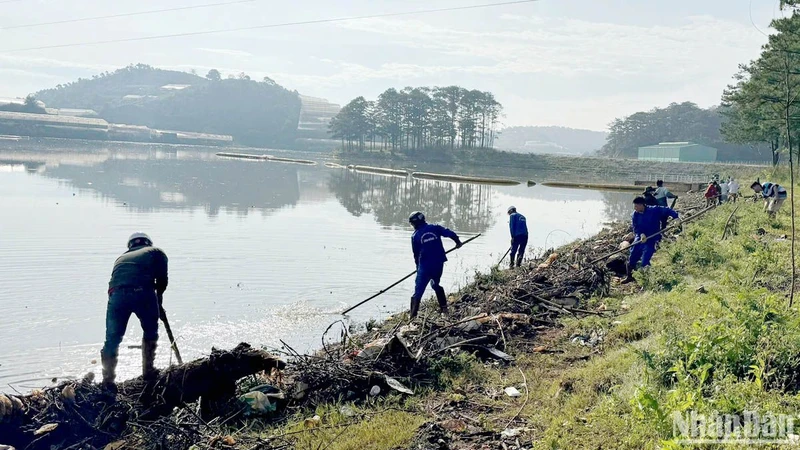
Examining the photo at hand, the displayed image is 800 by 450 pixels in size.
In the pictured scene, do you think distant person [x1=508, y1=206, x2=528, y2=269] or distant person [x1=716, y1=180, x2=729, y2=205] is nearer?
distant person [x1=508, y1=206, x2=528, y2=269]

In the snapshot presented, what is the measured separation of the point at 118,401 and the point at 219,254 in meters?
10.2

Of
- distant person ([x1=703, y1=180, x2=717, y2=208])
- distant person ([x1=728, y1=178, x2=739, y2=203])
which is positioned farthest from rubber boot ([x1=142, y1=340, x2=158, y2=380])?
distant person ([x1=728, y1=178, x2=739, y2=203])

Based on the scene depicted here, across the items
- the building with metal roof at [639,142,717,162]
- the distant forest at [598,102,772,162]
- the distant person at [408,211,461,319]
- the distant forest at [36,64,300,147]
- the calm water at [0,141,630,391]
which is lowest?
the calm water at [0,141,630,391]

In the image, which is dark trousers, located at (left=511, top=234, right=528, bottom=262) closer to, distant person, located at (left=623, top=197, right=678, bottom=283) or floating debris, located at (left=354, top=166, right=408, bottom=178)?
distant person, located at (left=623, top=197, right=678, bottom=283)

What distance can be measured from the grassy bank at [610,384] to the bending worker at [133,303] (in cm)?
207

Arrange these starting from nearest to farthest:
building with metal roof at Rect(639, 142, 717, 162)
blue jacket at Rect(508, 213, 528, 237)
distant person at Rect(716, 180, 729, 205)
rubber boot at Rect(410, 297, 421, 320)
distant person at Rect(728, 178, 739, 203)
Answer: rubber boot at Rect(410, 297, 421, 320) < blue jacket at Rect(508, 213, 528, 237) < distant person at Rect(728, 178, 739, 203) < distant person at Rect(716, 180, 729, 205) < building with metal roof at Rect(639, 142, 717, 162)

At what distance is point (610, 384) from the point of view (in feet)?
17.2

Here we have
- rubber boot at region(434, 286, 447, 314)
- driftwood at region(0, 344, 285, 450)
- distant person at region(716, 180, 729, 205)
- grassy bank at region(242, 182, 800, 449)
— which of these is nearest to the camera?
grassy bank at region(242, 182, 800, 449)

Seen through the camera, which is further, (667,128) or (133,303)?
(667,128)

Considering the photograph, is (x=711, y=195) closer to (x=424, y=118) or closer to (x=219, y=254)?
(x=219, y=254)

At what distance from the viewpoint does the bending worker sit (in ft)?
21.1

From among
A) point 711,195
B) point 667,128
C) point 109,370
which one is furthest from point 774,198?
point 667,128

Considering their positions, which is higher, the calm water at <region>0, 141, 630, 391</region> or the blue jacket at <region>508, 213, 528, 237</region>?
the blue jacket at <region>508, 213, 528, 237</region>

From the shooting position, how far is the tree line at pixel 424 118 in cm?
9556
